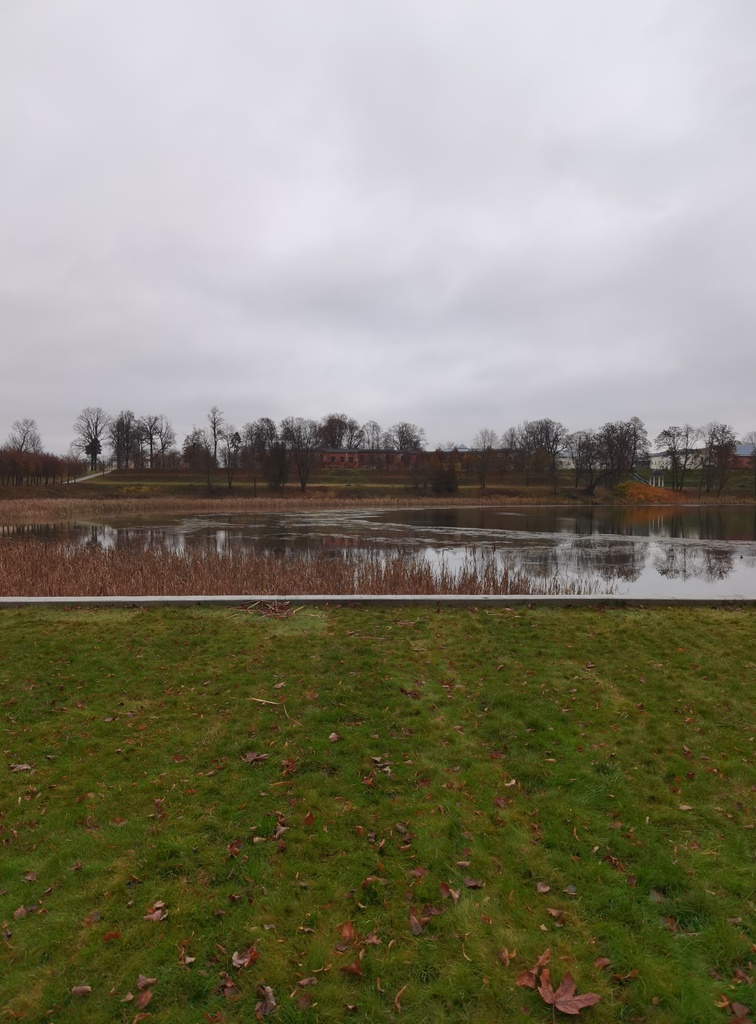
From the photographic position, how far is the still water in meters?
17.4

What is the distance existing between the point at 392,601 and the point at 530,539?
62.1 feet

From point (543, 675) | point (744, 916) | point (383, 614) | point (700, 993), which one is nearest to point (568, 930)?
point (700, 993)

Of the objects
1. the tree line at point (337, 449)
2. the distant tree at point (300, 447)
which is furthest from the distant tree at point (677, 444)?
the distant tree at point (300, 447)

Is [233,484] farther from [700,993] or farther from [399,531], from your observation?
[700,993]

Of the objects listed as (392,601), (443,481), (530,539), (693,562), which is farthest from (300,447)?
(392,601)

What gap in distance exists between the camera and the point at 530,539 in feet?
87.9

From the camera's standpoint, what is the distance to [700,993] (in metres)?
2.73

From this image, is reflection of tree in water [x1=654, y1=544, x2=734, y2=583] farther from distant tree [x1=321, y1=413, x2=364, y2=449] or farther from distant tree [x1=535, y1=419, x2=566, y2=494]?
distant tree [x1=321, y1=413, x2=364, y2=449]

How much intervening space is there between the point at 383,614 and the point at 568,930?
563 cm

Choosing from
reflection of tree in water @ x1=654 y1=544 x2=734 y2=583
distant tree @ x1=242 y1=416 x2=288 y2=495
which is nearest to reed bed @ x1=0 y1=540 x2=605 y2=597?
reflection of tree in water @ x1=654 y1=544 x2=734 y2=583

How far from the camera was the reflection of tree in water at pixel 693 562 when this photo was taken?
17578mm

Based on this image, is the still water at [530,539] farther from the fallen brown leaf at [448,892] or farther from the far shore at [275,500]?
the fallen brown leaf at [448,892]

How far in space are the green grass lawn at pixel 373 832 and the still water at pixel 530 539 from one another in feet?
17.8

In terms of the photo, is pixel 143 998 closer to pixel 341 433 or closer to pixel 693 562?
pixel 693 562
